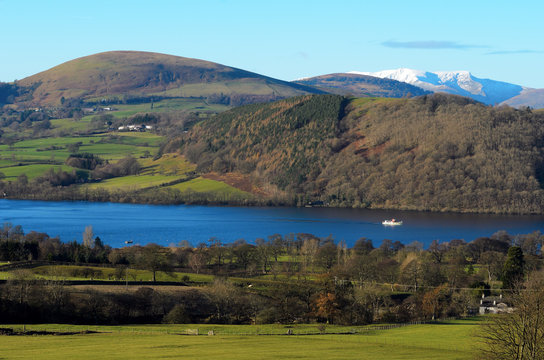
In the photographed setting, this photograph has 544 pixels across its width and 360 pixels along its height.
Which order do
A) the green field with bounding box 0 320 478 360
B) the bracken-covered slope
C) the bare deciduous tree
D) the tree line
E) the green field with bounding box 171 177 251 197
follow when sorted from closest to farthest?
the bare deciduous tree < the green field with bounding box 0 320 478 360 < the tree line < the bracken-covered slope < the green field with bounding box 171 177 251 197

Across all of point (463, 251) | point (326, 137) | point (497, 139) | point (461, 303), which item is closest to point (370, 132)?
point (326, 137)

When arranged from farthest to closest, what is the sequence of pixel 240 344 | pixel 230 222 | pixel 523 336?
pixel 230 222 < pixel 240 344 < pixel 523 336

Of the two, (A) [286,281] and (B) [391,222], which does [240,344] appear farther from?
(B) [391,222]

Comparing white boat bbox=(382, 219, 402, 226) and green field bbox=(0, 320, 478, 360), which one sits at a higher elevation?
white boat bbox=(382, 219, 402, 226)

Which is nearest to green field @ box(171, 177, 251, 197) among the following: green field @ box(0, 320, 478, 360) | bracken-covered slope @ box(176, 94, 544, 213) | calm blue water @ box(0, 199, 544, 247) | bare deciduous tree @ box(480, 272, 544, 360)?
bracken-covered slope @ box(176, 94, 544, 213)

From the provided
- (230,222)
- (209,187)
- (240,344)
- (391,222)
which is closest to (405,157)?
(391,222)

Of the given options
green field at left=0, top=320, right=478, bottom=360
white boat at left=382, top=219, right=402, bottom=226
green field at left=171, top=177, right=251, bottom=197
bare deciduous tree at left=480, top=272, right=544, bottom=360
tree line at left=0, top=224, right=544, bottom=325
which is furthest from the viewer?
green field at left=171, top=177, right=251, bottom=197

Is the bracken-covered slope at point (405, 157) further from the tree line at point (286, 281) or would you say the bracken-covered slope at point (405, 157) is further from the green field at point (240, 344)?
the green field at point (240, 344)

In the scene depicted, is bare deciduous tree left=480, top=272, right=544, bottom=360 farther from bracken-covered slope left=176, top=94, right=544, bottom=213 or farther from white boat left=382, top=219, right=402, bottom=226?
bracken-covered slope left=176, top=94, right=544, bottom=213
